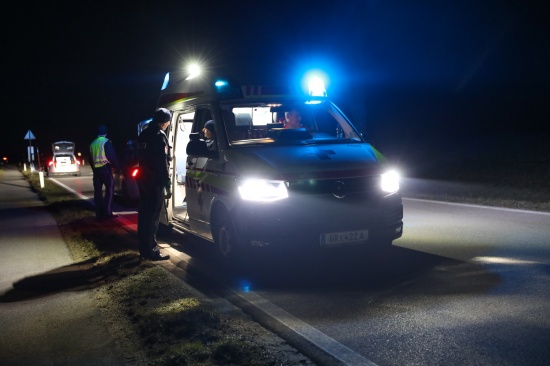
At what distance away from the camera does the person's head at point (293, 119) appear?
7.89 meters

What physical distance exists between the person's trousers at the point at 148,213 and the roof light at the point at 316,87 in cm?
246

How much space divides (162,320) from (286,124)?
3674 mm

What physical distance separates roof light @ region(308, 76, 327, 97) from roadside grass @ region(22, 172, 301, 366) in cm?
318

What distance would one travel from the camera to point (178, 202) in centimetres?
889

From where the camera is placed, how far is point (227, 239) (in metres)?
7.00

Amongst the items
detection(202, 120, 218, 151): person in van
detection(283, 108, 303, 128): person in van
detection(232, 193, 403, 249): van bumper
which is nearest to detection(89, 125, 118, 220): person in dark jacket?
detection(202, 120, 218, 151): person in van

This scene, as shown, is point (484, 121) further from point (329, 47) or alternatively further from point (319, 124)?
point (319, 124)

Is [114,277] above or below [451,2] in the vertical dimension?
below

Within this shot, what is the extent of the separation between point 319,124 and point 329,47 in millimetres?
16915

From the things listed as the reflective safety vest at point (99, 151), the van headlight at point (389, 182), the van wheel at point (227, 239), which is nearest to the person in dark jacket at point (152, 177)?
the van wheel at point (227, 239)

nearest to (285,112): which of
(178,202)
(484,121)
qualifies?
(178,202)

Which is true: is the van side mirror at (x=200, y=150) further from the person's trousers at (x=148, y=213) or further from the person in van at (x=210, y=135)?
the person's trousers at (x=148, y=213)

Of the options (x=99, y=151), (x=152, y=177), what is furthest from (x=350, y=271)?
(x=99, y=151)

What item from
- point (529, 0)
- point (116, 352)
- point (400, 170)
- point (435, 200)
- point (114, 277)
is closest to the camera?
point (116, 352)
